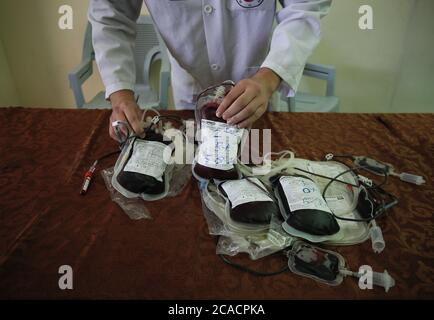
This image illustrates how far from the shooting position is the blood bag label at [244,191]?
58 cm

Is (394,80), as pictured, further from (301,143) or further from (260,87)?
(260,87)

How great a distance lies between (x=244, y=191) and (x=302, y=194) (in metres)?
0.11

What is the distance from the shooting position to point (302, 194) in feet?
1.93

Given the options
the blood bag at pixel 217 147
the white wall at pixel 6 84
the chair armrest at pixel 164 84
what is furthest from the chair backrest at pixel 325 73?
the white wall at pixel 6 84

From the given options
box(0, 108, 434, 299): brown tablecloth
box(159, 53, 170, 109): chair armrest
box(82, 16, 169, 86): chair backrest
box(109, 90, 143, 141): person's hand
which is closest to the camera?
box(0, 108, 434, 299): brown tablecloth

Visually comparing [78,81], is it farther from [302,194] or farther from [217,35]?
[302,194]

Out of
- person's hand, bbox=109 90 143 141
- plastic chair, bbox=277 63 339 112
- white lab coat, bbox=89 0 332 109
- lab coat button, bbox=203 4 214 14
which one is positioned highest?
lab coat button, bbox=203 4 214 14

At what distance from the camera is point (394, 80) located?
2039 millimetres

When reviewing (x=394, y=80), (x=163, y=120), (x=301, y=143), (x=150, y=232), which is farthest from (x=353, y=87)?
(x=150, y=232)

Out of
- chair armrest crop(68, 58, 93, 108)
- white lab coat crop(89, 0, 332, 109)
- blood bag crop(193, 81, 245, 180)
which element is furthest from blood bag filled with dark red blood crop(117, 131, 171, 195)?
chair armrest crop(68, 58, 93, 108)

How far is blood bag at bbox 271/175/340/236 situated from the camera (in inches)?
21.5

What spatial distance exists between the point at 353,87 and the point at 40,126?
1940 millimetres

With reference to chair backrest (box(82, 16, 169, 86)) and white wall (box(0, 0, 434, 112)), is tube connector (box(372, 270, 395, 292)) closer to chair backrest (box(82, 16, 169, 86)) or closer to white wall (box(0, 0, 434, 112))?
chair backrest (box(82, 16, 169, 86))
